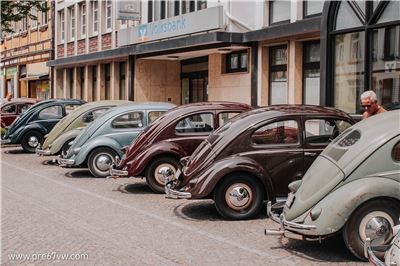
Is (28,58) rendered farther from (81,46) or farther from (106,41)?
(106,41)

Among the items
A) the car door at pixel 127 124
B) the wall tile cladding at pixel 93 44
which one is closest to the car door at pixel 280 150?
the car door at pixel 127 124

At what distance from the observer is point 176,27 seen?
2178 centimetres

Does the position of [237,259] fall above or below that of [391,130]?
below

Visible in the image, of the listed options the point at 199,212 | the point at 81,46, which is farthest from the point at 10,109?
the point at 199,212

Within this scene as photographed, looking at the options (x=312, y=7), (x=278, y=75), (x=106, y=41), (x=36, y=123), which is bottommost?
(x=36, y=123)

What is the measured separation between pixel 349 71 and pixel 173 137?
4729mm

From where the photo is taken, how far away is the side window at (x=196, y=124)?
1112cm

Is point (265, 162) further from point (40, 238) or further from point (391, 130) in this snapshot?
point (40, 238)

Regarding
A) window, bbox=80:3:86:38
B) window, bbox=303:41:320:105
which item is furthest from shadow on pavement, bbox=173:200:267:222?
window, bbox=80:3:86:38

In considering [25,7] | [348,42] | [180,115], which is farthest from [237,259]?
[25,7]

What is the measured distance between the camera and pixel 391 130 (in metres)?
6.53

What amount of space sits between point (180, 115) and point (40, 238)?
4.34 m

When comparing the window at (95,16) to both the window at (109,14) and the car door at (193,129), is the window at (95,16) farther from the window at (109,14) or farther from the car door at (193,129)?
the car door at (193,129)

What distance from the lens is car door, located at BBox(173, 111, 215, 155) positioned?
11125 mm
